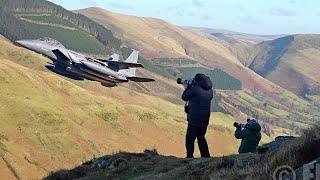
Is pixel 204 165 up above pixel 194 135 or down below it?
below

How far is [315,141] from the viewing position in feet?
28.9

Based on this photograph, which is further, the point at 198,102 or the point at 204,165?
the point at 198,102

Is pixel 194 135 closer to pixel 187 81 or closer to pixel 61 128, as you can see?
pixel 187 81

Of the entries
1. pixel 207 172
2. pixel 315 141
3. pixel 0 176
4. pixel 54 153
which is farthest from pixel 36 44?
pixel 54 153

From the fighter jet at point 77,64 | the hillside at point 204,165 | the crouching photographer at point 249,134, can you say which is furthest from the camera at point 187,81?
the fighter jet at point 77,64

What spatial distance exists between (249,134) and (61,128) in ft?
467

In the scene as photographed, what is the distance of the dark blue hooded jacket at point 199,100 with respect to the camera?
1550cm

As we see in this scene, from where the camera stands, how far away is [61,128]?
154m

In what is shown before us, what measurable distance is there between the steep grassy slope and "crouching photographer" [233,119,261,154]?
105 meters

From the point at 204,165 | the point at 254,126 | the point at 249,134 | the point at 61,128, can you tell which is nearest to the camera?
the point at 204,165

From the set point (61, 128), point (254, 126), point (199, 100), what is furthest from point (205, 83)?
point (61, 128)

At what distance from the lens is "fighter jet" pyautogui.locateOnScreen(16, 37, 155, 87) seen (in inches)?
1815

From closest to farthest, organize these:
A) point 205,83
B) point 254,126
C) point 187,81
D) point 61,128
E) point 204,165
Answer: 1. point 204,165
2. point 205,83
3. point 187,81
4. point 254,126
5. point 61,128

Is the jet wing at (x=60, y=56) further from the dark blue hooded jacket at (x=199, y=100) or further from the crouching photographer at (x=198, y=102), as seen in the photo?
the dark blue hooded jacket at (x=199, y=100)
